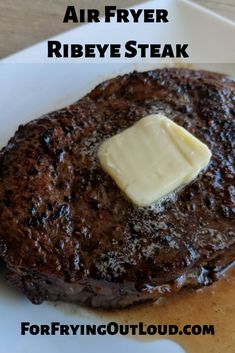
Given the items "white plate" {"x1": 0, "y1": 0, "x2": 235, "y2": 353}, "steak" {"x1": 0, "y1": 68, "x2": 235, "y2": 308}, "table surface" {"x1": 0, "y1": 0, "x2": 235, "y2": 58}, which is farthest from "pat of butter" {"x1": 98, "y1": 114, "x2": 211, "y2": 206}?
"table surface" {"x1": 0, "y1": 0, "x2": 235, "y2": 58}

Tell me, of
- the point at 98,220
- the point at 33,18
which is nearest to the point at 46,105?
the point at 33,18

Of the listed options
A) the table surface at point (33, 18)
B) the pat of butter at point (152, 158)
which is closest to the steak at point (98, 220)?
the pat of butter at point (152, 158)

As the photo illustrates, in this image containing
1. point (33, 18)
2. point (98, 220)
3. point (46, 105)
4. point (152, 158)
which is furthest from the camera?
point (33, 18)

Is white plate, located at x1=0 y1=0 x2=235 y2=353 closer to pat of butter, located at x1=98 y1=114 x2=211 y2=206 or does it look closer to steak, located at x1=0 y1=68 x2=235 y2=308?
steak, located at x1=0 y1=68 x2=235 y2=308

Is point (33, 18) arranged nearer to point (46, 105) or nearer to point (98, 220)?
point (46, 105)

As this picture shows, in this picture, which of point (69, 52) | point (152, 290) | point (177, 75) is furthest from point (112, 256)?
point (69, 52)

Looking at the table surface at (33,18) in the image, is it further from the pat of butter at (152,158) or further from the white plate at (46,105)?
the pat of butter at (152,158)

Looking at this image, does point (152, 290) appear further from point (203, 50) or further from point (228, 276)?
point (203, 50)
